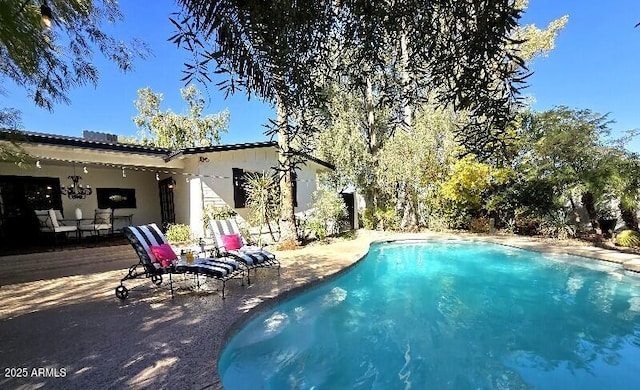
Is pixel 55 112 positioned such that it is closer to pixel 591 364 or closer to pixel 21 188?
pixel 21 188

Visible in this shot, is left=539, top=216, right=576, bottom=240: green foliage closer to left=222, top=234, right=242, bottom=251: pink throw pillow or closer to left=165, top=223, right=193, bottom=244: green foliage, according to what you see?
left=222, top=234, right=242, bottom=251: pink throw pillow

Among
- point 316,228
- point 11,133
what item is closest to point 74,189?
point 11,133

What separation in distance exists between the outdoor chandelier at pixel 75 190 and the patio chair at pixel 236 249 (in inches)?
306

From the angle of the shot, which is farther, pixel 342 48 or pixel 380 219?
pixel 380 219

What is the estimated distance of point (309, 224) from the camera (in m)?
13.8

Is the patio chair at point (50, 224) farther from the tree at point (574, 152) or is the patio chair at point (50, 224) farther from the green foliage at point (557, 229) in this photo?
the green foliage at point (557, 229)

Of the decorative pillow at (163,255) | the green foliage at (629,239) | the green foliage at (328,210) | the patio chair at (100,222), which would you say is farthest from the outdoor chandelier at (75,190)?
the green foliage at (629,239)

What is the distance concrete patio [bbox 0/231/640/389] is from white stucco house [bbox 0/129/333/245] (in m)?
3.47

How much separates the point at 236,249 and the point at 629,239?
492 inches

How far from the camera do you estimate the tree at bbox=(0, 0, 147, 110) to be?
15.3ft

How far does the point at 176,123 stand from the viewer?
28.1 metres

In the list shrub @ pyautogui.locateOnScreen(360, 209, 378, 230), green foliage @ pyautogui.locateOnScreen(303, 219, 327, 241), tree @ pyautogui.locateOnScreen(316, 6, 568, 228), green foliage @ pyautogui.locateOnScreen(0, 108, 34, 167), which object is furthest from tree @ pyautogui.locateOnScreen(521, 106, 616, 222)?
green foliage @ pyautogui.locateOnScreen(0, 108, 34, 167)

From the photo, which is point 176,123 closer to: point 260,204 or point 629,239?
point 260,204

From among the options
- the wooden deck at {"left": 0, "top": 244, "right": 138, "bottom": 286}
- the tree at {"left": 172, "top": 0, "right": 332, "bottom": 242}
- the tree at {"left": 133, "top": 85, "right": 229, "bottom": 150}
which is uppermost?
the tree at {"left": 133, "top": 85, "right": 229, "bottom": 150}
